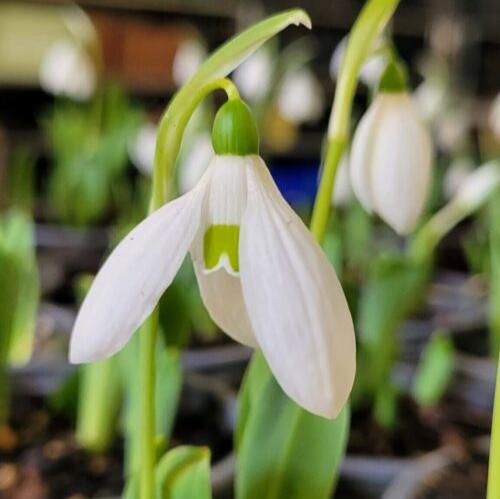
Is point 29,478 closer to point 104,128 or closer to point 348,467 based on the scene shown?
point 348,467

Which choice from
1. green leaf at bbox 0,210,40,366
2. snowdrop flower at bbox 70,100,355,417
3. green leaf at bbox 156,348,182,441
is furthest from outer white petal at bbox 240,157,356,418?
green leaf at bbox 0,210,40,366

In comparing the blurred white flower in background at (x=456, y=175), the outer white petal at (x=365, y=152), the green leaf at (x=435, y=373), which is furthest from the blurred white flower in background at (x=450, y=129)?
the outer white petal at (x=365, y=152)

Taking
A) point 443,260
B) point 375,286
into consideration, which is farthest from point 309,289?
point 443,260

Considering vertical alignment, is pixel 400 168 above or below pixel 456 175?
above

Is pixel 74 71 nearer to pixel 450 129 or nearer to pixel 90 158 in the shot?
pixel 90 158

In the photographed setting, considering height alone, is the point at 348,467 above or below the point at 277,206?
below

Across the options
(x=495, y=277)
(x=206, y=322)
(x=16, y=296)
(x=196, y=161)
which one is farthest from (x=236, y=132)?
(x=196, y=161)
